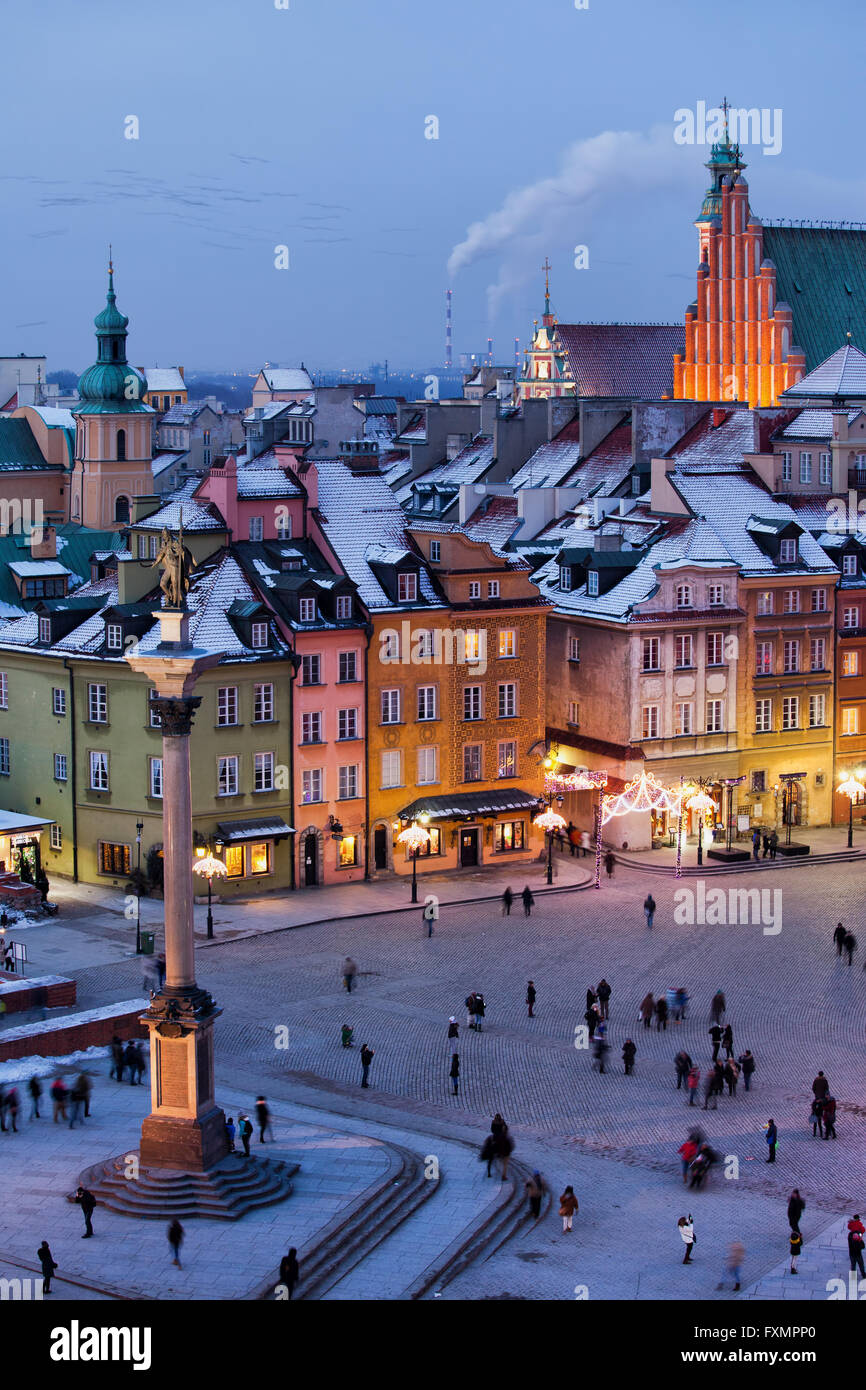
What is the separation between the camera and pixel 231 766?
228ft

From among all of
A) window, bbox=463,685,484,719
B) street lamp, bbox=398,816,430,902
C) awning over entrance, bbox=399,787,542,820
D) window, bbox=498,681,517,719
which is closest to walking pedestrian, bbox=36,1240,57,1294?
street lamp, bbox=398,816,430,902

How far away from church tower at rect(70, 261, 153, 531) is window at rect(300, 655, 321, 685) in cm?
4016

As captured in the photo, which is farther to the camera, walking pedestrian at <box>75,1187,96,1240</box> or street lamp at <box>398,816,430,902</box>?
street lamp at <box>398,816,430,902</box>

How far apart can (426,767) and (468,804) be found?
1.89 m

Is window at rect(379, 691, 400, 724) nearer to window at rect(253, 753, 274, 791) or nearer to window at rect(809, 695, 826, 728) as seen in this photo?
window at rect(253, 753, 274, 791)

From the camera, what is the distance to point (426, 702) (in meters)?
73.9

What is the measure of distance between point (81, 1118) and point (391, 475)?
7070cm

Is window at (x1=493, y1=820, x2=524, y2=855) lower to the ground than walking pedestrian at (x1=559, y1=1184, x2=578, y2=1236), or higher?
higher

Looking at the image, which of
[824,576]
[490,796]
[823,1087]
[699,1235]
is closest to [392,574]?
[490,796]

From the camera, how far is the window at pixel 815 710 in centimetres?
8200

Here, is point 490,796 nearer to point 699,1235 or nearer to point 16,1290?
point 699,1235

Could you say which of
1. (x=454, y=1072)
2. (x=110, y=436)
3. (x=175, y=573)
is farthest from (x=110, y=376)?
(x=175, y=573)

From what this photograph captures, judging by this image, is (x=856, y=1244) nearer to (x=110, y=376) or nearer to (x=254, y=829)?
(x=254, y=829)

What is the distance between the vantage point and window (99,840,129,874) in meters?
69.9
